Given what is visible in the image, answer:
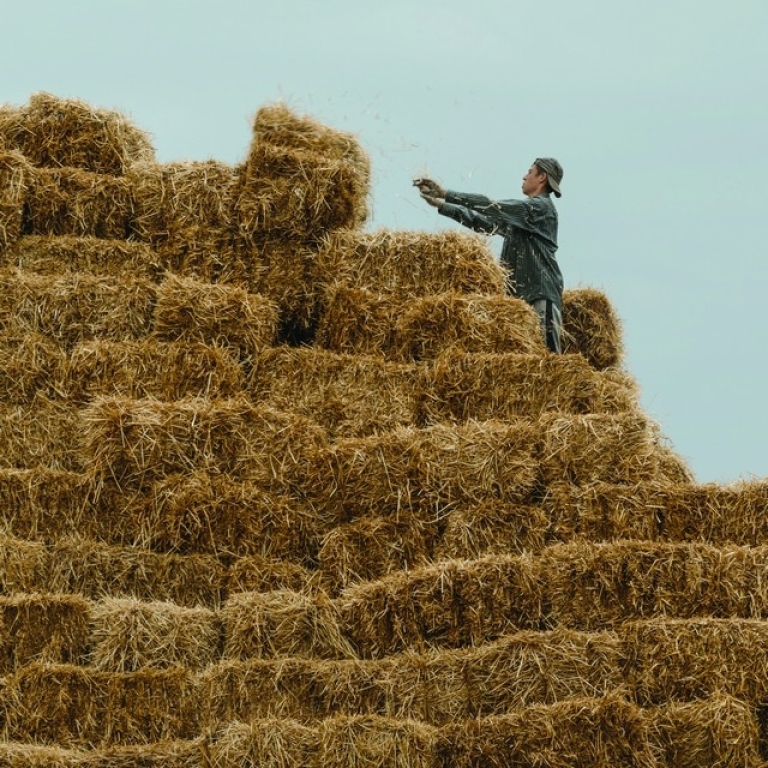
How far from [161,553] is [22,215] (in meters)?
3.73

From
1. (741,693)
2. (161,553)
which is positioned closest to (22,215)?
(161,553)

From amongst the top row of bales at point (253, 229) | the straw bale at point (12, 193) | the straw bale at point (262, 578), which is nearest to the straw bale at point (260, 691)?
the straw bale at point (262, 578)

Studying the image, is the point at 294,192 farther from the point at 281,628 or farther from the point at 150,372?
the point at 281,628

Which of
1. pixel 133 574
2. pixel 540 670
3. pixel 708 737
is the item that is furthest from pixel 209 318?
pixel 708 737

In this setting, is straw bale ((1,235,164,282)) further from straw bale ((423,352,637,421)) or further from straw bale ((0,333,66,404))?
straw bale ((423,352,637,421))

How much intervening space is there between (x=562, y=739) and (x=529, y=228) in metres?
5.72

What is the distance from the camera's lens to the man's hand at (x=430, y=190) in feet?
46.3

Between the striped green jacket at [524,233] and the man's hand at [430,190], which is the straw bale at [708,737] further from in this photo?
the man's hand at [430,190]

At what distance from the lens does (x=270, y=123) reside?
14.0 meters

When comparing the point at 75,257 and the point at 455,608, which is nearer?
the point at 455,608

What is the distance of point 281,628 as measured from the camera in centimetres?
1014

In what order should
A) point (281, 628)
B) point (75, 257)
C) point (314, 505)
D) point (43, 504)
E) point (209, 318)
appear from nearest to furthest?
point (281, 628), point (43, 504), point (314, 505), point (209, 318), point (75, 257)

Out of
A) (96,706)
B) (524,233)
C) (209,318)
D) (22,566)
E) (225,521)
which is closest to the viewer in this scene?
(96,706)

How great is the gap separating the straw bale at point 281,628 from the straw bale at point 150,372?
223 centimetres
